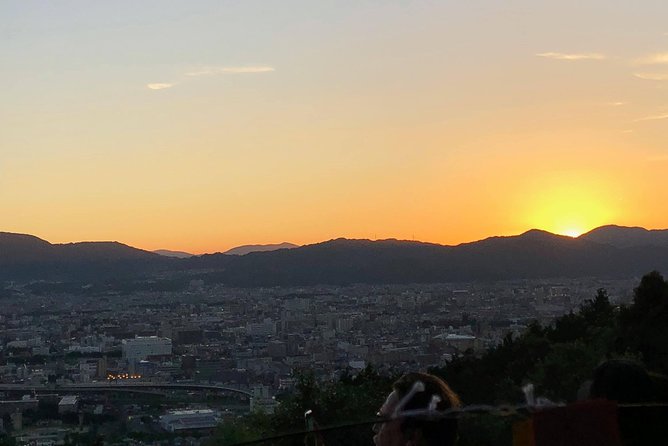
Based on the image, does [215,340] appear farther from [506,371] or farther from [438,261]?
[438,261]

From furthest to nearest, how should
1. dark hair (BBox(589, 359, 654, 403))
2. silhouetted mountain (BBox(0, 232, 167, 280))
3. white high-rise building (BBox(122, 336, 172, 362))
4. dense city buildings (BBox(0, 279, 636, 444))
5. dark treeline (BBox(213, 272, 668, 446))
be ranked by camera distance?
silhouetted mountain (BBox(0, 232, 167, 280)) < white high-rise building (BBox(122, 336, 172, 362)) < dense city buildings (BBox(0, 279, 636, 444)) < dark treeline (BBox(213, 272, 668, 446)) < dark hair (BBox(589, 359, 654, 403))

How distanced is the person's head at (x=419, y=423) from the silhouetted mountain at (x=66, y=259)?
7161 cm

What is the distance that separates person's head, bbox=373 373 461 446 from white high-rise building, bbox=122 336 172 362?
111 feet

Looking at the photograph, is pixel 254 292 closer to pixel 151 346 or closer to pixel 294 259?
pixel 294 259

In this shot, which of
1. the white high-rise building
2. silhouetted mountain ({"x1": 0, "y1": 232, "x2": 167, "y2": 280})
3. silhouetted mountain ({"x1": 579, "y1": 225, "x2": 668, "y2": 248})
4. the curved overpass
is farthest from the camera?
silhouetted mountain ({"x1": 0, "y1": 232, "x2": 167, "y2": 280})

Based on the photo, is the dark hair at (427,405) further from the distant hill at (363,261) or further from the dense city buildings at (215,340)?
the distant hill at (363,261)

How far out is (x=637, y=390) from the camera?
3080 millimetres

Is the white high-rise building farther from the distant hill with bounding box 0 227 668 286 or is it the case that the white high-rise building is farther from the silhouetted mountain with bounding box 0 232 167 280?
the silhouetted mountain with bounding box 0 232 167 280

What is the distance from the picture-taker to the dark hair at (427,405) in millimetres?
2646

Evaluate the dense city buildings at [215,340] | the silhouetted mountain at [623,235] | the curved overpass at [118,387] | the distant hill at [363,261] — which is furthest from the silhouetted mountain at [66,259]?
the curved overpass at [118,387]

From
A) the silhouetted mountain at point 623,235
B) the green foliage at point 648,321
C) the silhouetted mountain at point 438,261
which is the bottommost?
the green foliage at point 648,321

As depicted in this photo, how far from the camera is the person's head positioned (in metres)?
2.65

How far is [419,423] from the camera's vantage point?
2650 mm

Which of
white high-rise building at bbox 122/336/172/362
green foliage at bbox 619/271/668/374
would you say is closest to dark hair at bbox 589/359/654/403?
green foliage at bbox 619/271/668/374
